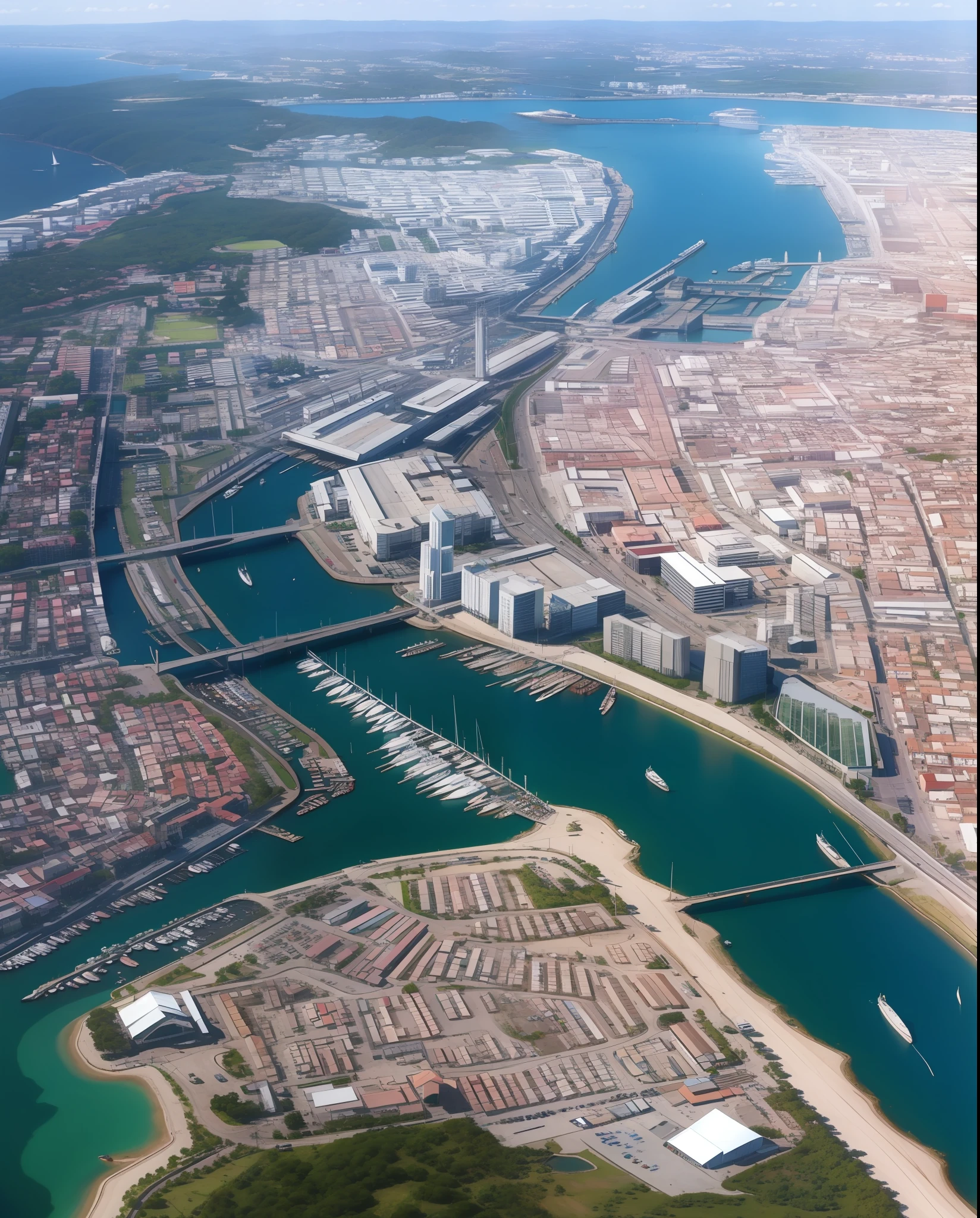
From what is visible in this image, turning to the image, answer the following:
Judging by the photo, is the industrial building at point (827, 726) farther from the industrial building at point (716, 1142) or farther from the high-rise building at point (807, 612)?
the industrial building at point (716, 1142)

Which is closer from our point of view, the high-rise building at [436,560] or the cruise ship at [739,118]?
the high-rise building at [436,560]

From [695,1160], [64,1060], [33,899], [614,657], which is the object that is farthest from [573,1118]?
[614,657]

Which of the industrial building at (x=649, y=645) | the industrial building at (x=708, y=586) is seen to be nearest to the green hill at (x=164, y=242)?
the industrial building at (x=708, y=586)

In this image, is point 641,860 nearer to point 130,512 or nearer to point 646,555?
point 646,555

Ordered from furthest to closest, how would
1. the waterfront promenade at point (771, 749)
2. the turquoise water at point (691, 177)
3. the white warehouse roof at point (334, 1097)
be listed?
the turquoise water at point (691, 177), the waterfront promenade at point (771, 749), the white warehouse roof at point (334, 1097)

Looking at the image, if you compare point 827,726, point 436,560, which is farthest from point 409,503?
point 827,726

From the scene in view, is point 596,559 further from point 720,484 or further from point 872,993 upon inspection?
point 872,993
